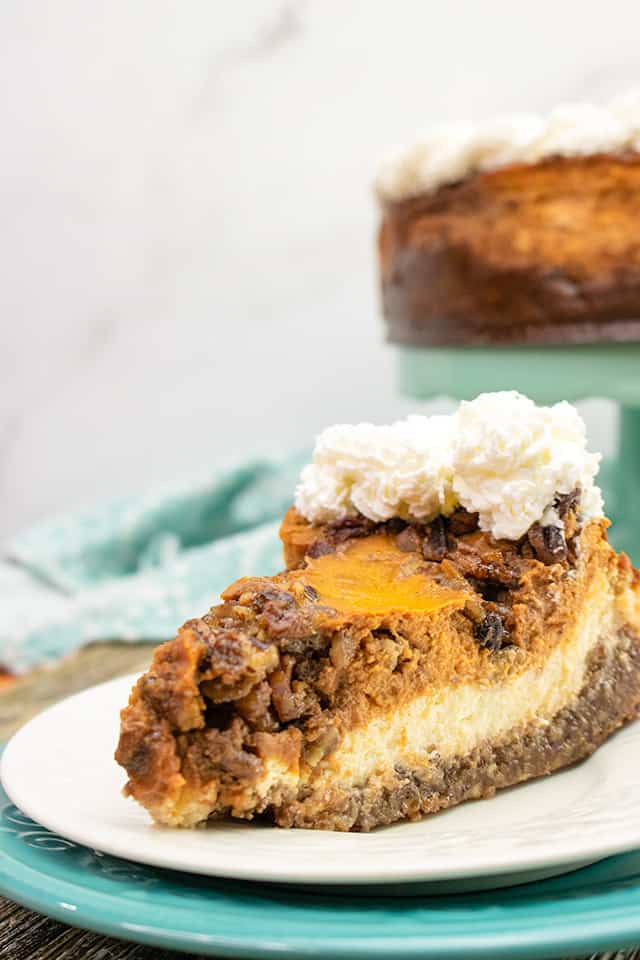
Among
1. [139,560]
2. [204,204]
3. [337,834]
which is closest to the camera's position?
[337,834]

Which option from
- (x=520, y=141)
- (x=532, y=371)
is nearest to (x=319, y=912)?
(x=532, y=371)

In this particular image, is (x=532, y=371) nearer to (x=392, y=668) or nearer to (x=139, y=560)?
(x=392, y=668)

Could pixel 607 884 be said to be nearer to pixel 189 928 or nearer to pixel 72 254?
pixel 189 928

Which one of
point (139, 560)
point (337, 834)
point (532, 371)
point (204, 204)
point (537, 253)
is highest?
point (204, 204)

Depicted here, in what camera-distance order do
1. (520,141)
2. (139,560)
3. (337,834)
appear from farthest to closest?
(139,560)
(520,141)
(337,834)

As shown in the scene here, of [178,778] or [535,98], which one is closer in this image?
[178,778]

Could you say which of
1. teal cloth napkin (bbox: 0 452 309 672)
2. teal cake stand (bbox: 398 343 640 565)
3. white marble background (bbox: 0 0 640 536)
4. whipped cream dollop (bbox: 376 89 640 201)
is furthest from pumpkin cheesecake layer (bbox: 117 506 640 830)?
white marble background (bbox: 0 0 640 536)

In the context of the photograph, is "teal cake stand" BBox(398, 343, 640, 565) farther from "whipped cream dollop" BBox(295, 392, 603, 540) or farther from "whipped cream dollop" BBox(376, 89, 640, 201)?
"whipped cream dollop" BBox(295, 392, 603, 540)

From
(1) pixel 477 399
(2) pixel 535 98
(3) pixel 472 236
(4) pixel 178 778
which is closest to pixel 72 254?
(2) pixel 535 98
